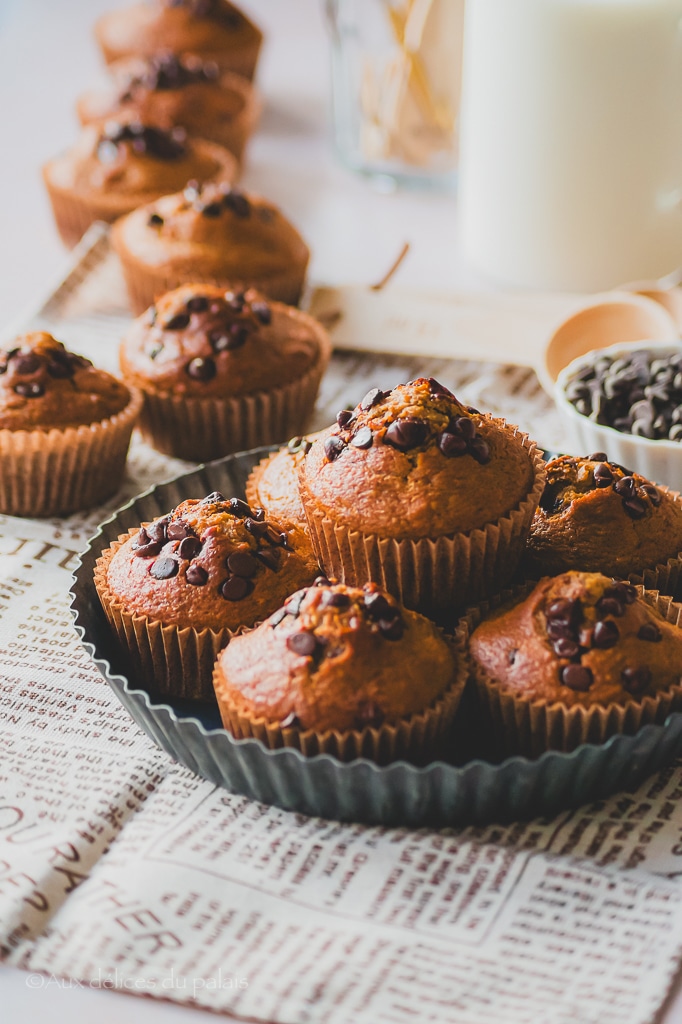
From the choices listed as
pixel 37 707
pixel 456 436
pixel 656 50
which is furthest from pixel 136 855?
pixel 656 50

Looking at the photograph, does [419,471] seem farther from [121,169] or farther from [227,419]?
[121,169]

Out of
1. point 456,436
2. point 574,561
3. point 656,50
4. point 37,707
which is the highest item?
point 656,50

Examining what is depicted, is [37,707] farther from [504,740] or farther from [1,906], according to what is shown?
[504,740]

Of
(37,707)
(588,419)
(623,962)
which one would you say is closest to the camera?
(623,962)

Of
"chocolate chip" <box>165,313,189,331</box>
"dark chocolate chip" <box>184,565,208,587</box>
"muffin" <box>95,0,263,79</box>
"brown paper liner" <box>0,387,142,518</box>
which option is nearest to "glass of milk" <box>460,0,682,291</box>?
"chocolate chip" <box>165,313,189,331</box>

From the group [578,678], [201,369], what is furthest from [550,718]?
[201,369]

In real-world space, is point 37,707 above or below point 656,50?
below

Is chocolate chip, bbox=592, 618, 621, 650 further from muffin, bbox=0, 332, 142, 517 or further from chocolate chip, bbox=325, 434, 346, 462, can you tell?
muffin, bbox=0, 332, 142, 517

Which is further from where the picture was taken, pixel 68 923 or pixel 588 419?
pixel 588 419
